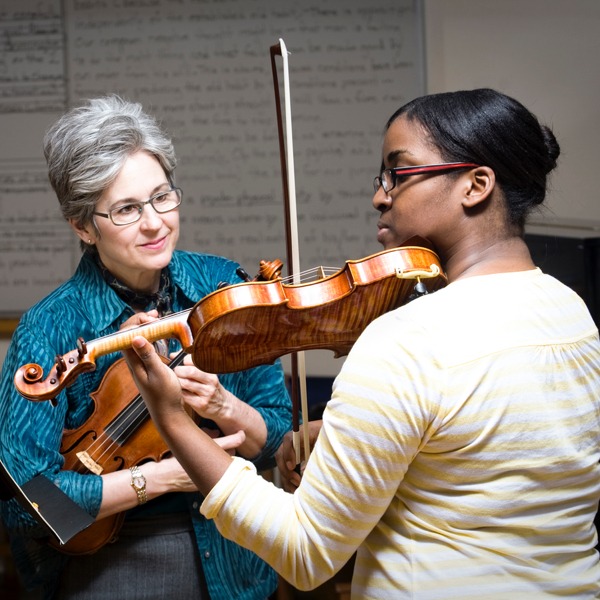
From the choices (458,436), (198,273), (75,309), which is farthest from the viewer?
(198,273)

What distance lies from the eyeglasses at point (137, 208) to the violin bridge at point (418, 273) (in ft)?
2.02

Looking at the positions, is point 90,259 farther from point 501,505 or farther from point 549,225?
point 549,225

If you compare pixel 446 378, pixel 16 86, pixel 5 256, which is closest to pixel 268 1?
pixel 16 86

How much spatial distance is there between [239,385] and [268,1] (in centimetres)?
217

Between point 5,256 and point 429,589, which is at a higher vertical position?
point 5,256

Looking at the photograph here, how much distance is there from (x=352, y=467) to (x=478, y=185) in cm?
42

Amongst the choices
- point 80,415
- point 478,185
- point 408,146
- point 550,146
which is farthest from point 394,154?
point 80,415

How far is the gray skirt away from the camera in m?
1.27

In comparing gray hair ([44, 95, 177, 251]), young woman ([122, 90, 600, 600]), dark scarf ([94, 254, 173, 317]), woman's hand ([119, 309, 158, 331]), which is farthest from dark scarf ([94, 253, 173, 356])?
young woman ([122, 90, 600, 600])

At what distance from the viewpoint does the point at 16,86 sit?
3027mm

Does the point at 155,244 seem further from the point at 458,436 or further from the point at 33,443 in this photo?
the point at 458,436

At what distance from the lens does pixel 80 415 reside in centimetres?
126

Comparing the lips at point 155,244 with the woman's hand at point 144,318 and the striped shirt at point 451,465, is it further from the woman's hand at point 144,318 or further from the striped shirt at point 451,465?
the striped shirt at point 451,465

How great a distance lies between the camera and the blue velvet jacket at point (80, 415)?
118cm
